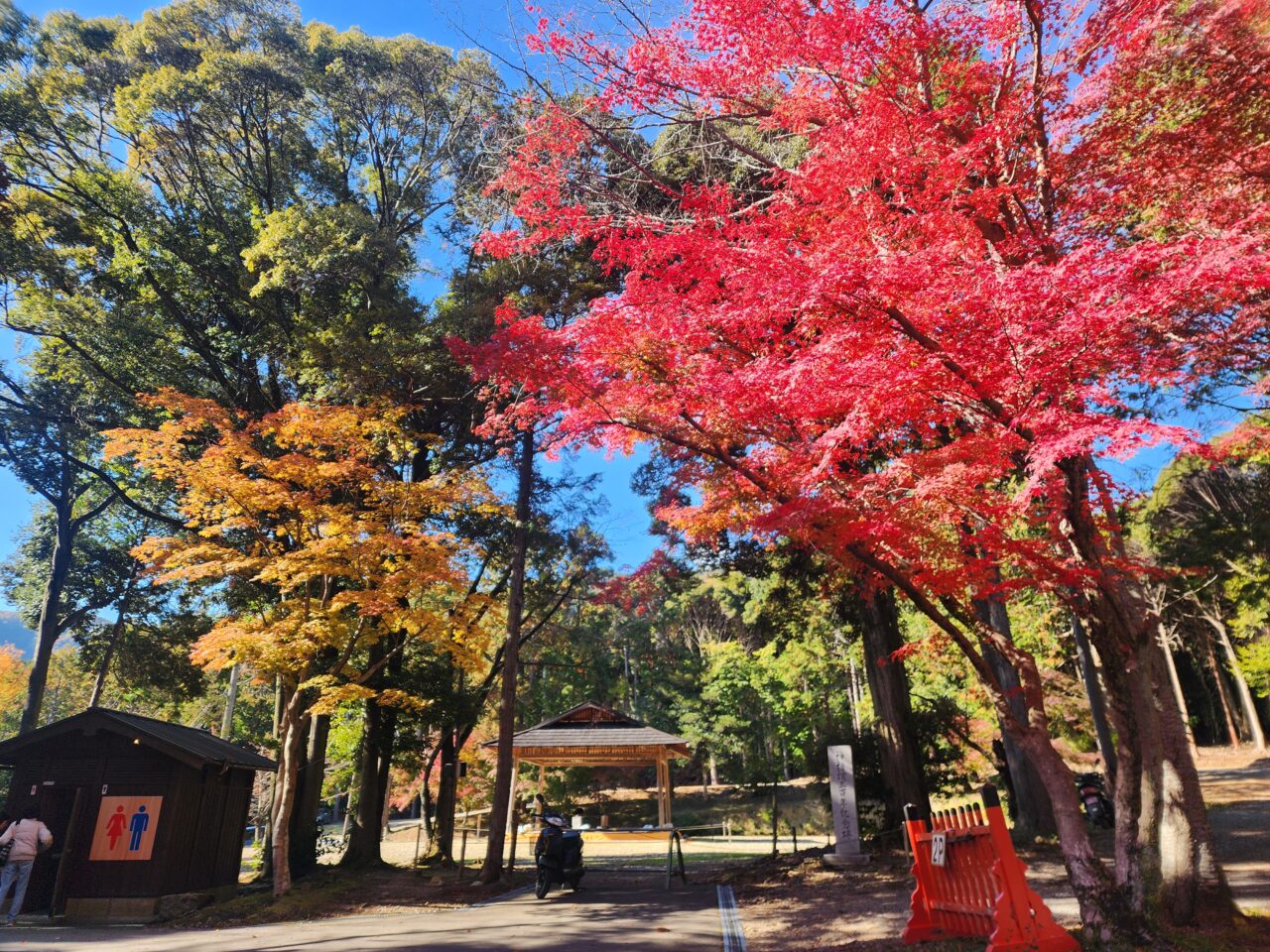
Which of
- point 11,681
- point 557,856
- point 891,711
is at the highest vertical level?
point 11,681

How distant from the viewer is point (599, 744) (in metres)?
14.3

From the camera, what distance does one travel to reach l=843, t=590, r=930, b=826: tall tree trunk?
448 inches

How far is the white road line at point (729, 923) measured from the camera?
21.2 ft

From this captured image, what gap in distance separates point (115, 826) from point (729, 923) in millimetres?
8951

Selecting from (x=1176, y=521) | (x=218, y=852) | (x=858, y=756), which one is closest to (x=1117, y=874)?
(x=858, y=756)

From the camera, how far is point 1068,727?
23.0 metres

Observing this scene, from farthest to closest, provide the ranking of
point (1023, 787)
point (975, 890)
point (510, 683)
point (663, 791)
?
point (663, 791), point (510, 683), point (1023, 787), point (975, 890)

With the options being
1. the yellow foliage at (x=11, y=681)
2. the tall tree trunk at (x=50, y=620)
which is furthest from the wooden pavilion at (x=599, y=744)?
the yellow foliage at (x=11, y=681)

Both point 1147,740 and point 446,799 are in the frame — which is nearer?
point 1147,740

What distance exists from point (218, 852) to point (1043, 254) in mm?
13933

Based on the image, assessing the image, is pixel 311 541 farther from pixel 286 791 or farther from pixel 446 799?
pixel 446 799

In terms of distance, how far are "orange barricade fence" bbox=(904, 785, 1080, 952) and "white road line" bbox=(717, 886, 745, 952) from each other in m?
1.63

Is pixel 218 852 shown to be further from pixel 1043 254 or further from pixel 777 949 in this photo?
pixel 1043 254

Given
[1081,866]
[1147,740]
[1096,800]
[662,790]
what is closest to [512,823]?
[662,790]
